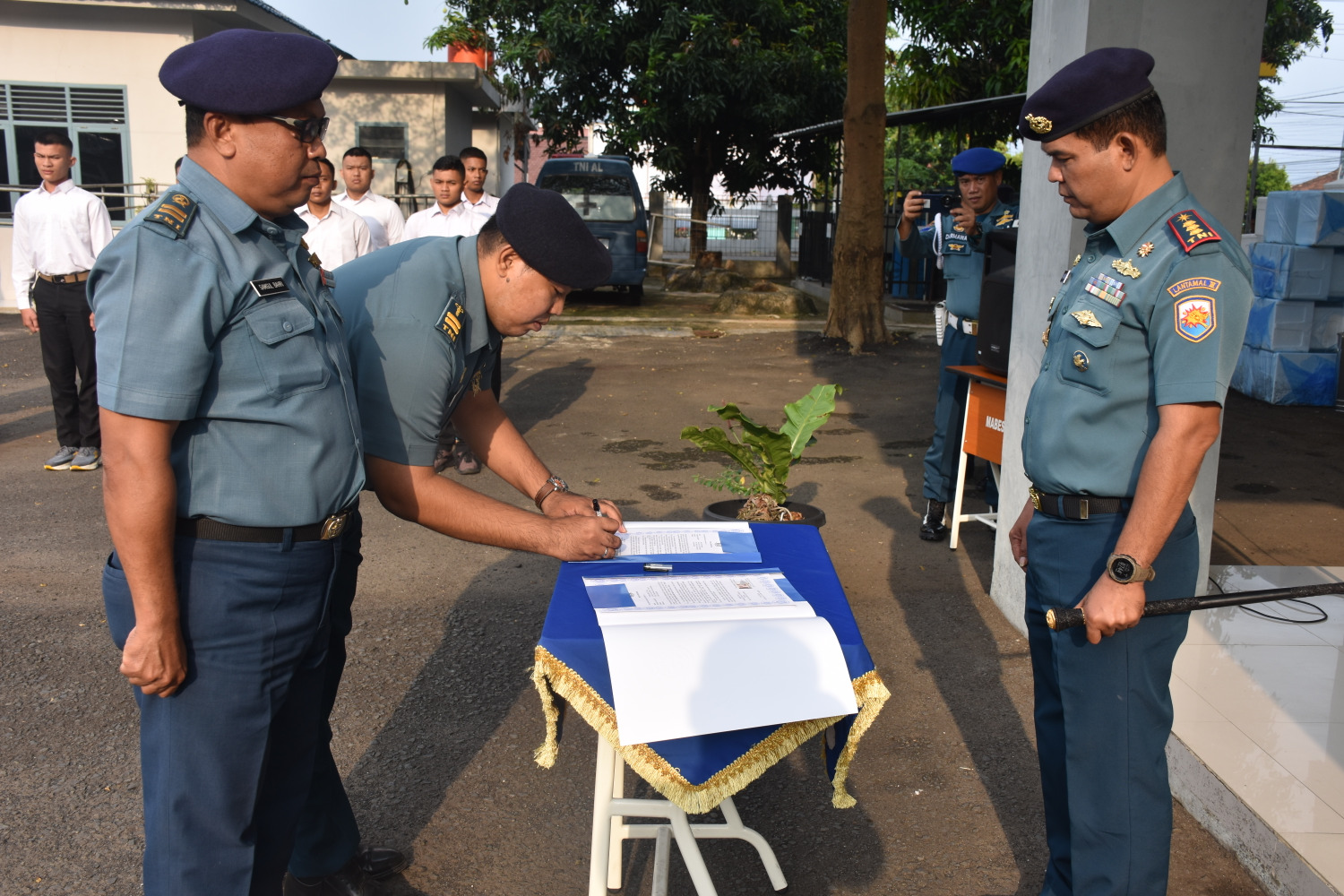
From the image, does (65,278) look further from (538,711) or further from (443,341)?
(443,341)

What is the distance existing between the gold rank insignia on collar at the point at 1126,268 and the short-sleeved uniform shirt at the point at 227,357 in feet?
5.39

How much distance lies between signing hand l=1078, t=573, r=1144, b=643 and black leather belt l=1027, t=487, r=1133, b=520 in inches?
7.6

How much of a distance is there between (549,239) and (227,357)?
0.81 m

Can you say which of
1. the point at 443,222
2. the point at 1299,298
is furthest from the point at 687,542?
the point at 1299,298

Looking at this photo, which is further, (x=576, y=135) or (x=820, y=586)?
(x=576, y=135)

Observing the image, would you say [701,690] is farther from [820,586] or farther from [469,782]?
[469,782]

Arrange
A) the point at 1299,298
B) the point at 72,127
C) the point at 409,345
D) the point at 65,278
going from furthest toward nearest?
1. the point at 72,127
2. the point at 1299,298
3. the point at 65,278
4. the point at 409,345

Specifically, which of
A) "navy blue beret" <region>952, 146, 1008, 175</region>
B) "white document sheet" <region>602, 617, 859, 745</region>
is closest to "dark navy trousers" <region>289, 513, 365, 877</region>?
"white document sheet" <region>602, 617, 859, 745</region>

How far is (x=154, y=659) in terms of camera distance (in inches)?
74.7

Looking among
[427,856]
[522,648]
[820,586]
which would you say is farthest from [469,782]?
[820,586]

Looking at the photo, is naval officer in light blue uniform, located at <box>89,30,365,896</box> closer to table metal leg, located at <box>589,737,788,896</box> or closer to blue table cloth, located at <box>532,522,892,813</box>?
blue table cloth, located at <box>532,522,892,813</box>

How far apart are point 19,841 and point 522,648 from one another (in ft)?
6.30

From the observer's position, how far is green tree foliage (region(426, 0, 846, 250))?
19891mm

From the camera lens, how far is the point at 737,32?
66.6 ft
